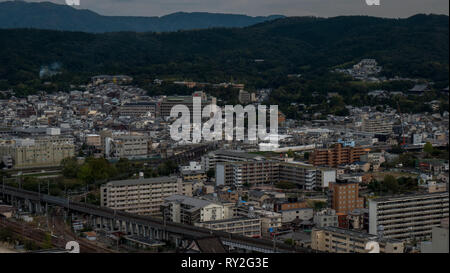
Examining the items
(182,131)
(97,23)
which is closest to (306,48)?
(97,23)

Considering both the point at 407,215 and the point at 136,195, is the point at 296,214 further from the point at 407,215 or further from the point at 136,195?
the point at 136,195

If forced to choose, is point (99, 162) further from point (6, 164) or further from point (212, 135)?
point (212, 135)

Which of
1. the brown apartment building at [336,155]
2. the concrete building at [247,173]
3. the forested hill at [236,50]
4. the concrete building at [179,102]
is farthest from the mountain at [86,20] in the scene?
the concrete building at [247,173]

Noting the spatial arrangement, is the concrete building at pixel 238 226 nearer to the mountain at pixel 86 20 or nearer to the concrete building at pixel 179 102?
the concrete building at pixel 179 102

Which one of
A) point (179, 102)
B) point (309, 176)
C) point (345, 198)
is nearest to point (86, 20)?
point (179, 102)

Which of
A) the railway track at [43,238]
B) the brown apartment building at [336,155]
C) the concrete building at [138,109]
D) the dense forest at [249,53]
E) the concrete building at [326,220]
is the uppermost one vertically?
the dense forest at [249,53]

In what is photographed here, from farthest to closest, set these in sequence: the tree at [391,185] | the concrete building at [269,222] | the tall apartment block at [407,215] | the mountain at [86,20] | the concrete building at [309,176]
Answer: the mountain at [86,20]
the concrete building at [309,176]
the tree at [391,185]
the concrete building at [269,222]
the tall apartment block at [407,215]
